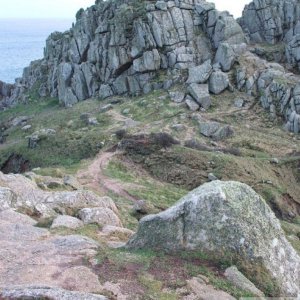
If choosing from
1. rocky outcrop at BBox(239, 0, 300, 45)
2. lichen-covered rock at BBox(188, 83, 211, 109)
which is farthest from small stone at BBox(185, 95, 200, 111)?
rocky outcrop at BBox(239, 0, 300, 45)

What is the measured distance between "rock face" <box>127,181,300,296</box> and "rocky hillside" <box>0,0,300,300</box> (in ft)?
0.18

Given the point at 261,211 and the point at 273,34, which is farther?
the point at 273,34

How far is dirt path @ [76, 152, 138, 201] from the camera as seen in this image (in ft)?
135

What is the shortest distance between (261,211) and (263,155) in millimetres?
32242

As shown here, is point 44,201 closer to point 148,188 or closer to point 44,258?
point 44,258

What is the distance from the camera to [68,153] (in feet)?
186

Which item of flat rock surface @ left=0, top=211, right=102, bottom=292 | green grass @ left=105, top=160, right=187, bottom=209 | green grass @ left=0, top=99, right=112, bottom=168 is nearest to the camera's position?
flat rock surface @ left=0, top=211, right=102, bottom=292

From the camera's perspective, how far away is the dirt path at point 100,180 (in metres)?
41.1

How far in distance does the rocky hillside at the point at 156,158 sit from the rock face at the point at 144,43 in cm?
22

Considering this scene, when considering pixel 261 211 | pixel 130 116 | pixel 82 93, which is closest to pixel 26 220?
pixel 261 211

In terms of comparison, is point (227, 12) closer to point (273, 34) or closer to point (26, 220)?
point (273, 34)

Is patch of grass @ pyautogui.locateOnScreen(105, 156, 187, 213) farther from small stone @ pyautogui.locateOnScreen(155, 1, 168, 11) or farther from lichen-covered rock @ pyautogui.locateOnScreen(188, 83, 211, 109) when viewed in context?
small stone @ pyautogui.locateOnScreen(155, 1, 168, 11)

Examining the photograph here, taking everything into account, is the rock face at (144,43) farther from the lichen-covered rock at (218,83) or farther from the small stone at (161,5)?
the lichen-covered rock at (218,83)

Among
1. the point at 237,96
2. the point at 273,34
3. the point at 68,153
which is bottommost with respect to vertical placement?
the point at 68,153
